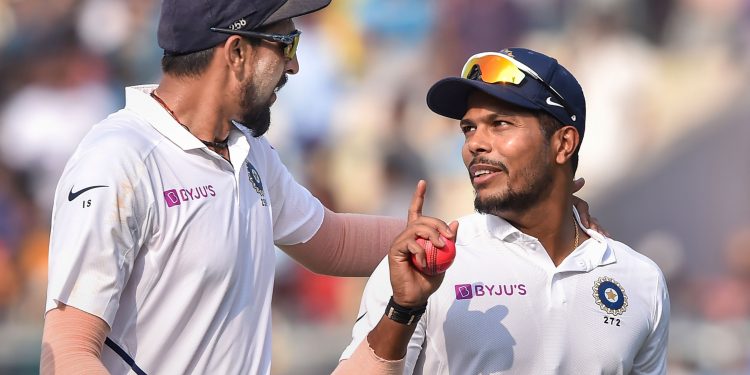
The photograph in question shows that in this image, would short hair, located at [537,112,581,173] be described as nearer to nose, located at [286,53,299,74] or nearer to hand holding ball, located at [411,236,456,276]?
nose, located at [286,53,299,74]

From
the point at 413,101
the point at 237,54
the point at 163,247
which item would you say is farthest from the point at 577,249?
the point at 413,101

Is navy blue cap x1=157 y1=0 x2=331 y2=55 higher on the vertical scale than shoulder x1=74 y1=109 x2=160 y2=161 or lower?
higher

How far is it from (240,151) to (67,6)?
263 inches

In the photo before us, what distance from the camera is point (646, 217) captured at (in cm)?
998

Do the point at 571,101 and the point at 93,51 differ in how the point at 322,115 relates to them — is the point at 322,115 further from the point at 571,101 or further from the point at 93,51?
the point at 571,101

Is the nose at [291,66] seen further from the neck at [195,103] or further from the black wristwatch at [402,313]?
→ the black wristwatch at [402,313]

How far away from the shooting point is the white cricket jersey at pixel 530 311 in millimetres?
3717

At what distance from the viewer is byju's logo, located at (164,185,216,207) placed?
360 cm

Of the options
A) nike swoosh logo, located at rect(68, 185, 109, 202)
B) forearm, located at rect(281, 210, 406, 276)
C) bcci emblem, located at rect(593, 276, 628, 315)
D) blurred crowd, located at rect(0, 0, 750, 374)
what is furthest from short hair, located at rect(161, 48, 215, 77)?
blurred crowd, located at rect(0, 0, 750, 374)

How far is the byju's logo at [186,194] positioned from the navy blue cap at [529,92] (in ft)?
2.67

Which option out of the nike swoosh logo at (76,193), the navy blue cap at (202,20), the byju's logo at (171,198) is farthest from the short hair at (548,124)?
the nike swoosh logo at (76,193)

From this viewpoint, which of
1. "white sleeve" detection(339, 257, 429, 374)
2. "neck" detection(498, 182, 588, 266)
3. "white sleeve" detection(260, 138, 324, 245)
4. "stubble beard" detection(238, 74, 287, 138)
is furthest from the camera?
A: "white sleeve" detection(260, 138, 324, 245)

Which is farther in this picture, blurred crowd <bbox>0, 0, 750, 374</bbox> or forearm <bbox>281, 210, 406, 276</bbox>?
blurred crowd <bbox>0, 0, 750, 374</bbox>

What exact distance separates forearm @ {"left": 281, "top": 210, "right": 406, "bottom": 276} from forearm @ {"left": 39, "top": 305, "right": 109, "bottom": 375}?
1.17m
